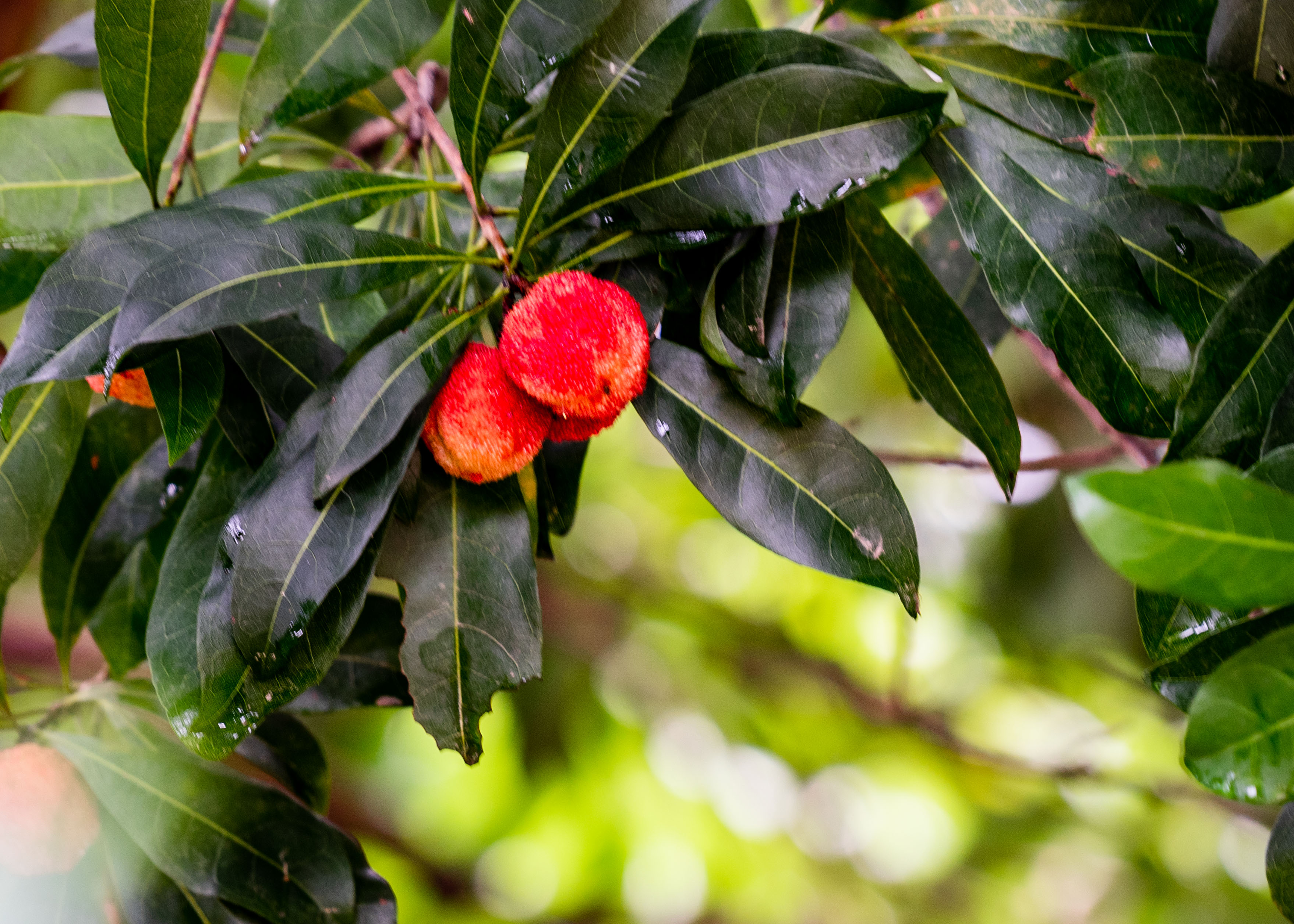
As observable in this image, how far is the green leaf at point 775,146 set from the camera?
0.40 meters

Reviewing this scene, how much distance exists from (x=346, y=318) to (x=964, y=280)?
511 millimetres

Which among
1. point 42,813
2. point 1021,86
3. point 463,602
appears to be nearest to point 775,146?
point 1021,86

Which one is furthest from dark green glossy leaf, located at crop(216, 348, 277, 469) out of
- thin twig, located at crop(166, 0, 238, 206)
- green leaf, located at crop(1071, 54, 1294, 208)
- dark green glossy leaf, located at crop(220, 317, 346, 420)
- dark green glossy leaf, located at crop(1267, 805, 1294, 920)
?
dark green glossy leaf, located at crop(1267, 805, 1294, 920)

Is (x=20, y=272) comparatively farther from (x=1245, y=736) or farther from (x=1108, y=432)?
(x=1108, y=432)

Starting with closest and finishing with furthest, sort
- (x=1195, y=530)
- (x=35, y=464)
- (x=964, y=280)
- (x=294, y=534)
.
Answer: (x=1195, y=530)
(x=294, y=534)
(x=35, y=464)
(x=964, y=280)

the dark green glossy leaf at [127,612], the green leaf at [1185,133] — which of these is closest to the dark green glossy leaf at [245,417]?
the dark green glossy leaf at [127,612]

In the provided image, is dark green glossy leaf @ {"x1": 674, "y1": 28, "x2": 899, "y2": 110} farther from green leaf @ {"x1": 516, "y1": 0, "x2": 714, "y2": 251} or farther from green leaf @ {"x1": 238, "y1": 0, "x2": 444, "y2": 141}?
green leaf @ {"x1": 238, "y1": 0, "x2": 444, "y2": 141}

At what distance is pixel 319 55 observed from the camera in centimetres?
48

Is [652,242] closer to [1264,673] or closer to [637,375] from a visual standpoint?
[637,375]

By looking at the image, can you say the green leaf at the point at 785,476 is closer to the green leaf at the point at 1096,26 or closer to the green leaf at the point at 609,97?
the green leaf at the point at 609,97

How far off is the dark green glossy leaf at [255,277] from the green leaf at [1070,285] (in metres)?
0.31

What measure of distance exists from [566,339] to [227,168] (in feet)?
1.30

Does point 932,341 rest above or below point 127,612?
above

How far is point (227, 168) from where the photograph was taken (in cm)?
63
